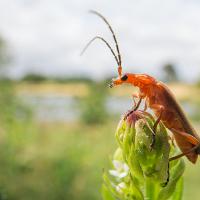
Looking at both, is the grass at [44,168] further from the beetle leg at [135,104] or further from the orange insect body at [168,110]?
the orange insect body at [168,110]

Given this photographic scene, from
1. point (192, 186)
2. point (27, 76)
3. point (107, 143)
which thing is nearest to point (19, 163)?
point (192, 186)

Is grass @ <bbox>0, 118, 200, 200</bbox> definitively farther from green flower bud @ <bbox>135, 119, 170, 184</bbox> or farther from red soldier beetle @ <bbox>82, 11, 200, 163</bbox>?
green flower bud @ <bbox>135, 119, 170, 184</bbox>

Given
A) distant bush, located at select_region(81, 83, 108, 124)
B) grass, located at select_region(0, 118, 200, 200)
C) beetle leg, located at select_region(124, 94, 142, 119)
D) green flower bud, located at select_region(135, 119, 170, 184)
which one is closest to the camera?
green flower bud, located at select_region(135, 119, 170, 184)

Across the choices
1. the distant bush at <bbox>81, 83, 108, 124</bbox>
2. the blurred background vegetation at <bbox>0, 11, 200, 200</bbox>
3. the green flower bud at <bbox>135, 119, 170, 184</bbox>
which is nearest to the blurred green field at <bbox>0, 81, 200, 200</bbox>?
the blurred background vegetation at <bbox>0, 11, 200, 200</bbox>

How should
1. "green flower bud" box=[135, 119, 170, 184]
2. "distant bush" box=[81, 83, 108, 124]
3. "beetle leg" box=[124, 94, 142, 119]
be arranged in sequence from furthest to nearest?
"distant bush" box=[81, 83, 108, 124] < "beetle leg" box=[124, 94, 142, 119] < "green flower bud" box=[135, 119, 170, 184]

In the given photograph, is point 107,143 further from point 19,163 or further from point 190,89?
point 190,89

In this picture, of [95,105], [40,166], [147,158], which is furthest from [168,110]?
[95,105]

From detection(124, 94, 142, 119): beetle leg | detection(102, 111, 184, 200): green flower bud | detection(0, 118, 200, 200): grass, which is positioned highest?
detection(124, 94, 142, 119): beetle leg
